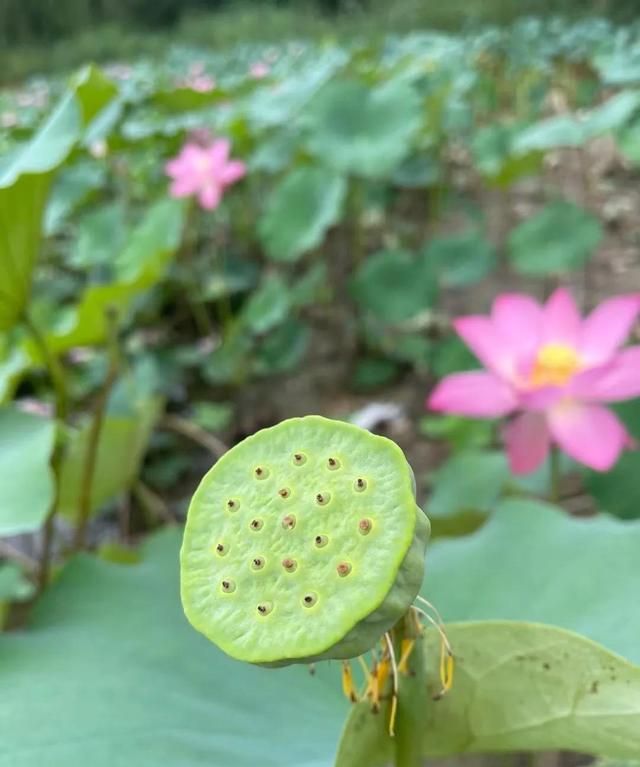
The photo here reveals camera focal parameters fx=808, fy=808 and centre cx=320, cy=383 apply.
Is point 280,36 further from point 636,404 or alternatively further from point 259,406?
point 636,404

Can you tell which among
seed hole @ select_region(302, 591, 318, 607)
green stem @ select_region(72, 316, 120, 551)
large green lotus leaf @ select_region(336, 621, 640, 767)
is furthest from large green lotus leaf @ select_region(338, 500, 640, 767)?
green stem @ select_region(72, 316, 120, 551)

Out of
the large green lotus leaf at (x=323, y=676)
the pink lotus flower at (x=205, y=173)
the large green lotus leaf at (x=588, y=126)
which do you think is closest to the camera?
the large green lotus leaf at (x=323, y=676)

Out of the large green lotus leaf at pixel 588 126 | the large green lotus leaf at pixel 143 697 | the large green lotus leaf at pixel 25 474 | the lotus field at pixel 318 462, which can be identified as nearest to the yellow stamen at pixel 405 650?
→ the lotus field at pixel 318 462

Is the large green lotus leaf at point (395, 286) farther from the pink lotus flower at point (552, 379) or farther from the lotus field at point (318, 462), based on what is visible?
the pink lotus flower at point (552, 379)

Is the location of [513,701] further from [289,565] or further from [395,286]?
[395,286]

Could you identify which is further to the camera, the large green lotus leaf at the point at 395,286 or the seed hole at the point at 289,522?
the large green lotus leaf at the point at 395,286

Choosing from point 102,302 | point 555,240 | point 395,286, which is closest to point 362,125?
point 395,286

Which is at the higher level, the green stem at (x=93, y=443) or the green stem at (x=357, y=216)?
the green stem at (x=93, y=443)
